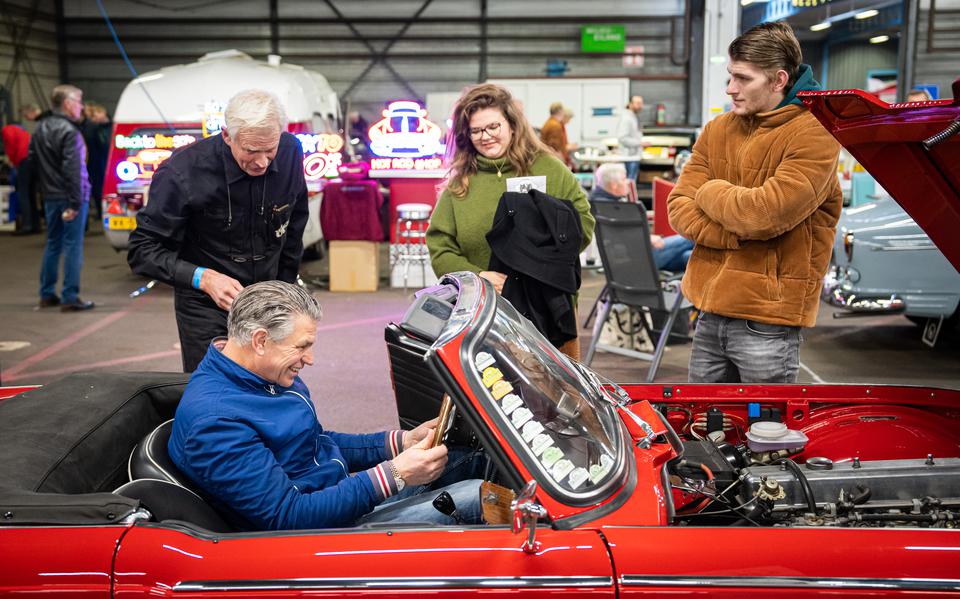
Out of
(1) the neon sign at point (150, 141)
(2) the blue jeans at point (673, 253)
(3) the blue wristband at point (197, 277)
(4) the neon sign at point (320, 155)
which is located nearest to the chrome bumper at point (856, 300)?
(2) the blue jeans at point (673, 253)

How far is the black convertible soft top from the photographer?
2.02m

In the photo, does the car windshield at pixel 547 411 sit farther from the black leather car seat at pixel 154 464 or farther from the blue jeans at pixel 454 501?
the black leather car seat at pixel 154 464

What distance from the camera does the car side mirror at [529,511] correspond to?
1.86 metres

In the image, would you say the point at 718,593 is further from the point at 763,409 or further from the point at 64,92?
the point at 64,92

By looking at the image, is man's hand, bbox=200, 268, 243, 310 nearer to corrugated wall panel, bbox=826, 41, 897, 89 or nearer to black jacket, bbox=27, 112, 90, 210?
black jacket, bbox=27, 112, 90, 210

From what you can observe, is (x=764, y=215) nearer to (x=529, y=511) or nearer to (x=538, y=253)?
(x=538, y=253)

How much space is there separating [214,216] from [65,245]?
18.8ft

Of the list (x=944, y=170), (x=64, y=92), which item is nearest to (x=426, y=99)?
(x=64, y=92)

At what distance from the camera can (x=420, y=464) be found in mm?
2324

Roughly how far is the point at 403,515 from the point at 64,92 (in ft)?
24.8

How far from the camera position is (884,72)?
21703mm

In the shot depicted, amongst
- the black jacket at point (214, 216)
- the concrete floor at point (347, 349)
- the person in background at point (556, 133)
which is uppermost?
the person in background at point (556, 133)

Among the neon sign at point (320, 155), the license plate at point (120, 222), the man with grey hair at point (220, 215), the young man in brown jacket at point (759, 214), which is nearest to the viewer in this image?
the young man in brown jacket at point (759, 214)

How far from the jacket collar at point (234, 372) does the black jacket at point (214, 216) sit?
106 cm
